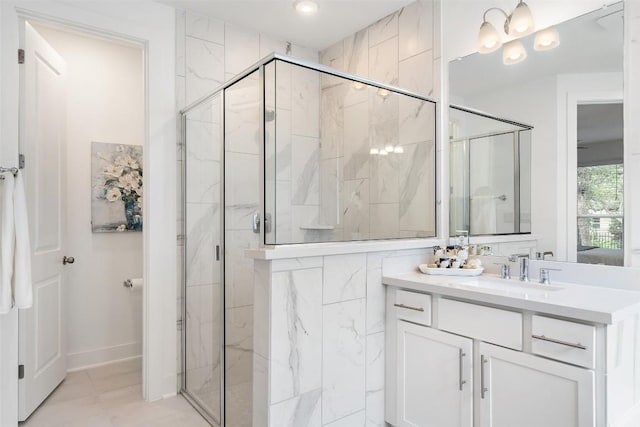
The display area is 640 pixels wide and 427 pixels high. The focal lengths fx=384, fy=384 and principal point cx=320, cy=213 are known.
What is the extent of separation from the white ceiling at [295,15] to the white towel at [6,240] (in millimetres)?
1502

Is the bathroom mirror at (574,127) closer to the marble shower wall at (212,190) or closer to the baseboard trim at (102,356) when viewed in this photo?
the marble shower wall at (212,190)

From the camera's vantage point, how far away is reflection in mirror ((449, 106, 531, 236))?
2.07 m

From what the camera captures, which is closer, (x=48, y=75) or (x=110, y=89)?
(x=48, y=75)

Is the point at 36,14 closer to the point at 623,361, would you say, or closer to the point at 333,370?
the point at 333,370

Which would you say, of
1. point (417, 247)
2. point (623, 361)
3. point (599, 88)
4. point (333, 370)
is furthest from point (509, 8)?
point (333, 370)

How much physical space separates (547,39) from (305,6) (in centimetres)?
150

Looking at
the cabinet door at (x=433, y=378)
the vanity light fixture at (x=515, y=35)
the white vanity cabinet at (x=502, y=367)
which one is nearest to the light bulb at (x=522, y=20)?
the vanity light fixture at (x=515, y=35)

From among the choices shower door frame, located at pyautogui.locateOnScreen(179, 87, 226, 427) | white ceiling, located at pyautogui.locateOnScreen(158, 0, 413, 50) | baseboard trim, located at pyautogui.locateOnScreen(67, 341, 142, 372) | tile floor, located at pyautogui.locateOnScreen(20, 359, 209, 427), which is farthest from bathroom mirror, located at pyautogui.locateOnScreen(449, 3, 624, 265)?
baseboard trim, located at pyautogui.locateOnScreen(67, 341, 142, 372)

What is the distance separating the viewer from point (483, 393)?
1625 millimetres

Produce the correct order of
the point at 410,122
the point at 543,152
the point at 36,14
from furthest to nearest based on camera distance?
1. the point at 410,122
2. the point at 36,14
3. the point at 543,152

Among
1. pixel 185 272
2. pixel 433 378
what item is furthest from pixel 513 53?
pixel 185 272

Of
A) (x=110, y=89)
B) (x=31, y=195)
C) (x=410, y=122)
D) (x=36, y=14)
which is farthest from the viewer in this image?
(x=110, y=89)

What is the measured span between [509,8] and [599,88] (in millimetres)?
668

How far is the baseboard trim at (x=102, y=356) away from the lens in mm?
3008
